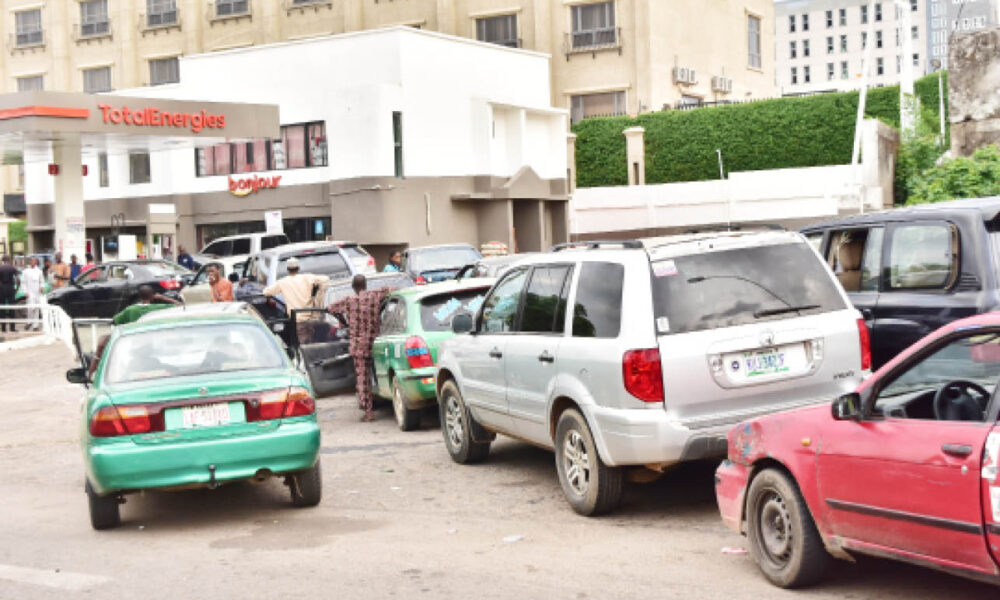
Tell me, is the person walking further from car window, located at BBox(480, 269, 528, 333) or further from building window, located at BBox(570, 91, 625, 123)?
building window, located at BBox(570, 91, 625, 123)

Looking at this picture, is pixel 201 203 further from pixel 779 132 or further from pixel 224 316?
pixel 224 316

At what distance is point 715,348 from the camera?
7.98 metres

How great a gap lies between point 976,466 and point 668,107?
46.2 meters

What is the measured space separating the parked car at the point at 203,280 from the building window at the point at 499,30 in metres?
22.3

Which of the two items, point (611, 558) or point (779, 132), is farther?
point (779, 132)

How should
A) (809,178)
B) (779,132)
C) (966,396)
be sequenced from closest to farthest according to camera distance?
(966,396)
(809,178)
(779,132)

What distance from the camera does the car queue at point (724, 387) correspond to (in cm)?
587

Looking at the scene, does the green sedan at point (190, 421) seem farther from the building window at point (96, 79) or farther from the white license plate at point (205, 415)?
the building window at point (96, 79)

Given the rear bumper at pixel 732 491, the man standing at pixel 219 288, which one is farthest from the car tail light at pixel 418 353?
the man standing at pixel 219 288

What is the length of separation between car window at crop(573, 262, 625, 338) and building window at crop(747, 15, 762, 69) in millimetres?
54636

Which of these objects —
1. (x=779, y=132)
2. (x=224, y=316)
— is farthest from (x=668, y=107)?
(x=224, y=316)

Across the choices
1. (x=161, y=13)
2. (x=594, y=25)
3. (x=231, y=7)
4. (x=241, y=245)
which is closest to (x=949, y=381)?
(x=241, y=245)

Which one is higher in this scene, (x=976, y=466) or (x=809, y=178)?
(x=809, y=178)

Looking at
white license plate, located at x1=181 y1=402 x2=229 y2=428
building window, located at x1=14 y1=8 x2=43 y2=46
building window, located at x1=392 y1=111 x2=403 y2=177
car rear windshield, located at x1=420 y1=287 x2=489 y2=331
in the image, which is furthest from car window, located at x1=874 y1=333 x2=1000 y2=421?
building window, located at x1=14 y1=8 x2=43 y2=46
